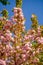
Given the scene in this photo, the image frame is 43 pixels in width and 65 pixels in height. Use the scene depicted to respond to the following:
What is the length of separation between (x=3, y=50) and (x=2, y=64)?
2.11 ft

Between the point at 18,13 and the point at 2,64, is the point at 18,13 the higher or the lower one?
the higher one

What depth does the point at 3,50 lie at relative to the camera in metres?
7.91

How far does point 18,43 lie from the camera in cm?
827

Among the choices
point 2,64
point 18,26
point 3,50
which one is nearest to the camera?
point 2,64

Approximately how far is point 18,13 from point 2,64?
79.1 inches

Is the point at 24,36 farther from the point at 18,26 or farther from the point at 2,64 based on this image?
the point at 2,64

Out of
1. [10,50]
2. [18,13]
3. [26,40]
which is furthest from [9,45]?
[18,13]

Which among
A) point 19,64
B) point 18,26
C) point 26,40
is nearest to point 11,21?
point 18,26

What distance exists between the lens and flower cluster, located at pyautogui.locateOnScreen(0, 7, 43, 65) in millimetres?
7867

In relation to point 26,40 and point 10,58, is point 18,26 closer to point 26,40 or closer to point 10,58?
point 26,40

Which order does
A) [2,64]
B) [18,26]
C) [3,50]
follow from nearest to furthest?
[2,64], [3,50], [18,26]

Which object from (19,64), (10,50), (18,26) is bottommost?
(19,64)

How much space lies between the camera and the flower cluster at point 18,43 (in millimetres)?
7867

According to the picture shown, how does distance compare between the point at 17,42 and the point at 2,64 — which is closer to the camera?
the point at 2,64
